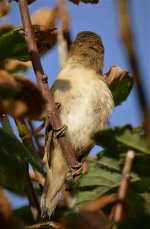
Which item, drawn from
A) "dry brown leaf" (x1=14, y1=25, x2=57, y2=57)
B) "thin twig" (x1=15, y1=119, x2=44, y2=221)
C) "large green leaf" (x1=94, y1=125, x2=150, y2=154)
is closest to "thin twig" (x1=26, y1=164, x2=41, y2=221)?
"thin twig" (x1=15, y1=119, x2=44, y2=221)

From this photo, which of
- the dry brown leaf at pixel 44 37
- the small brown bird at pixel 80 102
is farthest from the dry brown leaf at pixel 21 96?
the small brown bird at pixel 80 102

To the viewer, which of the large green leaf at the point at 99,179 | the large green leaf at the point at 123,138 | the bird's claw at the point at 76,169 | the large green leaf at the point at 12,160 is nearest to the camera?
the large green leaf at the point at 123,138

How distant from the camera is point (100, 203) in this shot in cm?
72

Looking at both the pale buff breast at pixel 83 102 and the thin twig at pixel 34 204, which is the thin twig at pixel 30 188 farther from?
the pale buff breast at pixel 83 102

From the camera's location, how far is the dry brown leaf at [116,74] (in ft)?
9.00

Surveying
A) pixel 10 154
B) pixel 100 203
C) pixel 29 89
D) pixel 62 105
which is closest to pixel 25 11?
pixel 10 154

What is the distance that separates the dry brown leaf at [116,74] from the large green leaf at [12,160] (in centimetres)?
97

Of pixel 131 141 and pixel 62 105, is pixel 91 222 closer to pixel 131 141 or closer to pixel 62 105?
pixel 131 141

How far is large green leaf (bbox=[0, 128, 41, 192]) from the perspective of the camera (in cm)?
168

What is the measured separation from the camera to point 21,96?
82 cm

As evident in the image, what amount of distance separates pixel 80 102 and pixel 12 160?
70.7 inches

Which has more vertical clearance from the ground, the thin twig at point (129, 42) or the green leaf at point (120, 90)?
the thin twig at point (129, 42)

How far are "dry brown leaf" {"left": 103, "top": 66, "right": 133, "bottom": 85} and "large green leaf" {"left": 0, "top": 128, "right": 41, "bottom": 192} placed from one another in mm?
970

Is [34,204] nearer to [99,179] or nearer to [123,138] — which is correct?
[99,179]
